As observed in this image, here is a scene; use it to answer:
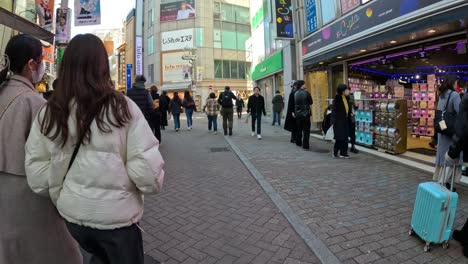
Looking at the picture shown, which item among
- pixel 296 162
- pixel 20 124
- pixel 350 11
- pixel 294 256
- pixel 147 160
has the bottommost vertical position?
pixel 294 256

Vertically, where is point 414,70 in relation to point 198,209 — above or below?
above

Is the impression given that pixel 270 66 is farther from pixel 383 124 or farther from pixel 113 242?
pixel 113 242

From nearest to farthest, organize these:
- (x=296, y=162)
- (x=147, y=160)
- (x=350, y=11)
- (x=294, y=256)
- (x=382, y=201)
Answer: (x=147, y=160), (x=294, y=256), (x=382, y=201), (x=296, y=162), (x=350, y=11)

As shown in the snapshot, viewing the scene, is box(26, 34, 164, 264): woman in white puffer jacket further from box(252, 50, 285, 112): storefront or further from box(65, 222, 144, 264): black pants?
box(252, 50, 285, 112): storefront

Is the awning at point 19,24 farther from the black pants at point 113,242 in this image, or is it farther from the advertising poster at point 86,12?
the advertising poster at point 86,12

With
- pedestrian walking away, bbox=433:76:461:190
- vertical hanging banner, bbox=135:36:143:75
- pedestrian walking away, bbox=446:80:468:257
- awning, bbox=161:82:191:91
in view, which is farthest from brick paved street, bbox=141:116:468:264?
awning, bbox=161:82:191:91

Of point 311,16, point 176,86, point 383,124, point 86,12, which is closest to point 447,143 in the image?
point 383,124

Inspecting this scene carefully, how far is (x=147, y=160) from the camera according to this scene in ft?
5.24

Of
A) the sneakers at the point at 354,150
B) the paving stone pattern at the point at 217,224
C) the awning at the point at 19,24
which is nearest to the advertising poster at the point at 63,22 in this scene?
the awning at the point at 19,24

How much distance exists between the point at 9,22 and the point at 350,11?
29.3 feet

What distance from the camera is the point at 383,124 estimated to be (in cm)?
834

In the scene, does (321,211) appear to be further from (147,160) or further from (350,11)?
(350,11)

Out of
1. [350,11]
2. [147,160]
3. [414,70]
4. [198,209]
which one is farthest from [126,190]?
[414,70]

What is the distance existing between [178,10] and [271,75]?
29.1 metres
